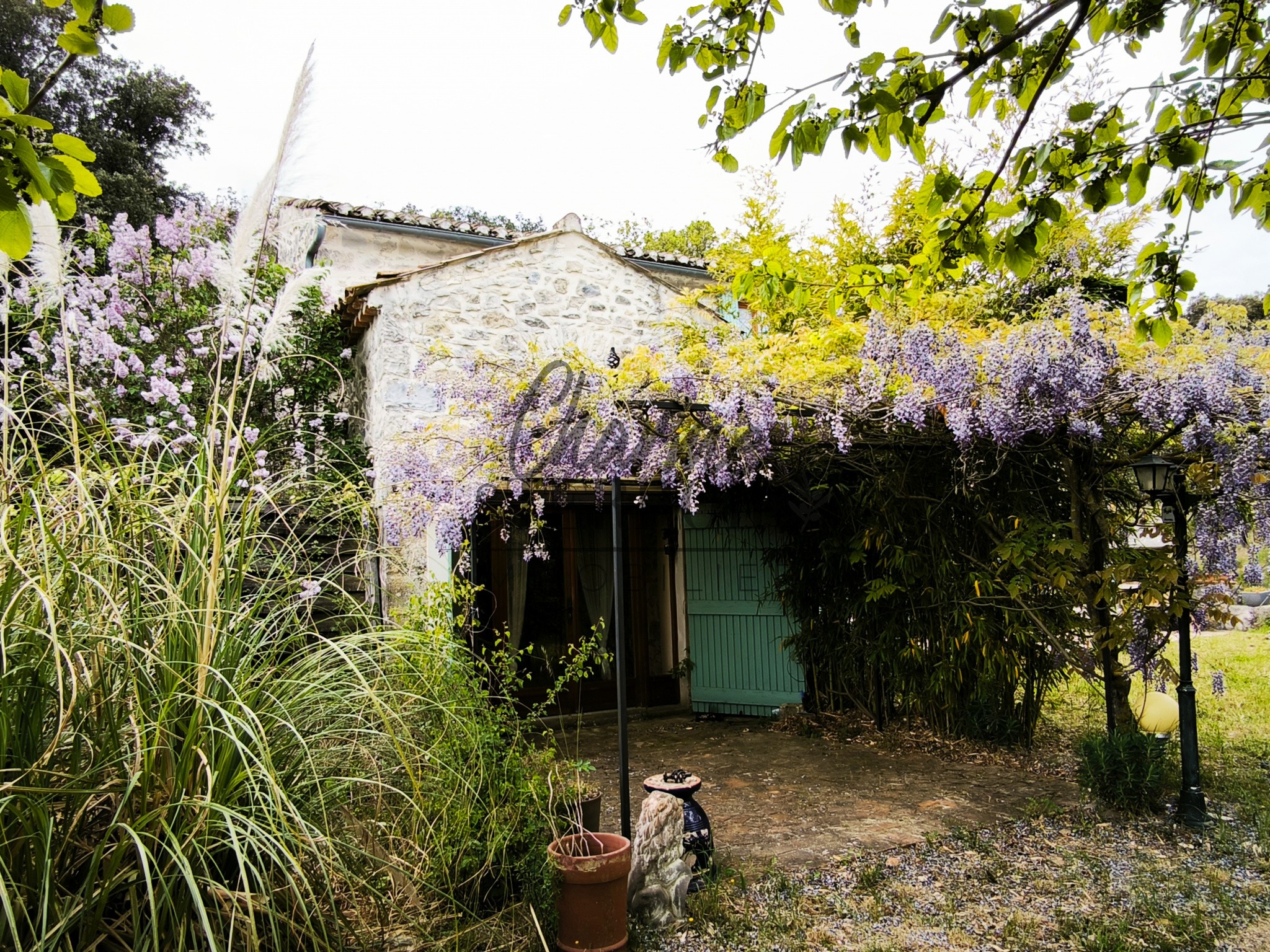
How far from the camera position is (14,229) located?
1400 mm

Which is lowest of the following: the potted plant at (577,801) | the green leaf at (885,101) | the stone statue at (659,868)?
the stone statue at (659,868)

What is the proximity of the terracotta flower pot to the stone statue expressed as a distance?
22 cm

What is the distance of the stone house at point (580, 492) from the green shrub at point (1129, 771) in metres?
2.55

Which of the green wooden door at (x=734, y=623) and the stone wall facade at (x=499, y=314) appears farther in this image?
the green wooden door at (x=734, y=623)

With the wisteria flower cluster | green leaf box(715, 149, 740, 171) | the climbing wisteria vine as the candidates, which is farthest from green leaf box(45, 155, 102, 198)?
the wisteria flower cluster

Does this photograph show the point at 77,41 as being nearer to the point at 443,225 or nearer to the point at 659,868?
the point at 659,868

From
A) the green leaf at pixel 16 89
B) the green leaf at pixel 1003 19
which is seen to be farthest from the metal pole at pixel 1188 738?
the green leaf at pixel 16 89

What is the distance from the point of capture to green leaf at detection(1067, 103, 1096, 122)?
90.2 inches

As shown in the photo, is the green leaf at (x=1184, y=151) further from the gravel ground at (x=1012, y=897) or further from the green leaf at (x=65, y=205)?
the green leaf at (x=65, y=205)

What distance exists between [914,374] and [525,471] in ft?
7.00

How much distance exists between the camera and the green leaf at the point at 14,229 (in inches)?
54.5

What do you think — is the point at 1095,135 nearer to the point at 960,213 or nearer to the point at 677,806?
the point at 960,213

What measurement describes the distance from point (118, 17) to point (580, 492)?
4.95m

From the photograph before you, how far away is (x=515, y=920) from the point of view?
2.55m
